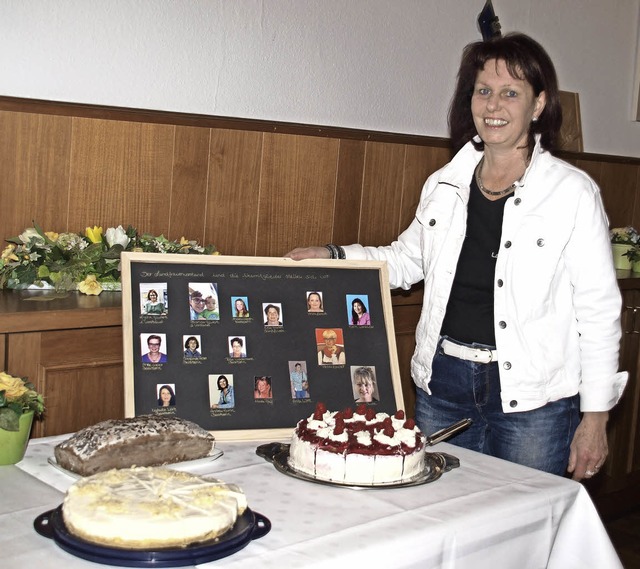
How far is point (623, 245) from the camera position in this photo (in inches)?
176

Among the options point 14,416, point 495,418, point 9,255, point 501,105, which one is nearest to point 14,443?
point 14,416

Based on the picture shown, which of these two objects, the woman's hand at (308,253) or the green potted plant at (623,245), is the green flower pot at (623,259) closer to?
the green potted plant at (623,245)

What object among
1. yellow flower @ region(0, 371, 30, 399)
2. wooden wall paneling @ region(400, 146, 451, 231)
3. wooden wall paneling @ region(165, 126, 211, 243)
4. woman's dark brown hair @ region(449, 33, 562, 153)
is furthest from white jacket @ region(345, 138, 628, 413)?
wooden wall paneling @ region(400, 146, 451, 231)

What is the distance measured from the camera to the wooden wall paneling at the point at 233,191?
3.17 metres

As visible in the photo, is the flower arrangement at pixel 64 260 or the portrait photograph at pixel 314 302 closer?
the portrait photograph at pixel 314 302

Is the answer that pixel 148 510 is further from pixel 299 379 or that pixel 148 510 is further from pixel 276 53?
pixel 276 53

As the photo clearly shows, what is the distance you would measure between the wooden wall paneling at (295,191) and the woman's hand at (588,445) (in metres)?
1.42

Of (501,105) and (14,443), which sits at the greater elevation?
(501,105)

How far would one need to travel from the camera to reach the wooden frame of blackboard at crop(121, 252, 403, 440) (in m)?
1.97

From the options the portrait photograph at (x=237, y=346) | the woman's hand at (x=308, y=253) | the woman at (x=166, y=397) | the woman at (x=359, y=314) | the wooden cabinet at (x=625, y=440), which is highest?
the woman's hand at (x=308, y=253)

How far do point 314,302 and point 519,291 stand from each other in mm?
496

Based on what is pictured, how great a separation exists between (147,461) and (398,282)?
1089mm

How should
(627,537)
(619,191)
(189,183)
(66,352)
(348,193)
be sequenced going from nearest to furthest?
(66,352), (189,183), (348,193), (627,537), (619,191)

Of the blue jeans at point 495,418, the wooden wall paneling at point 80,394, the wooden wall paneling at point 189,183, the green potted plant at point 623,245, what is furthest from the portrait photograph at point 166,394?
the green potted plant at point 623,245
